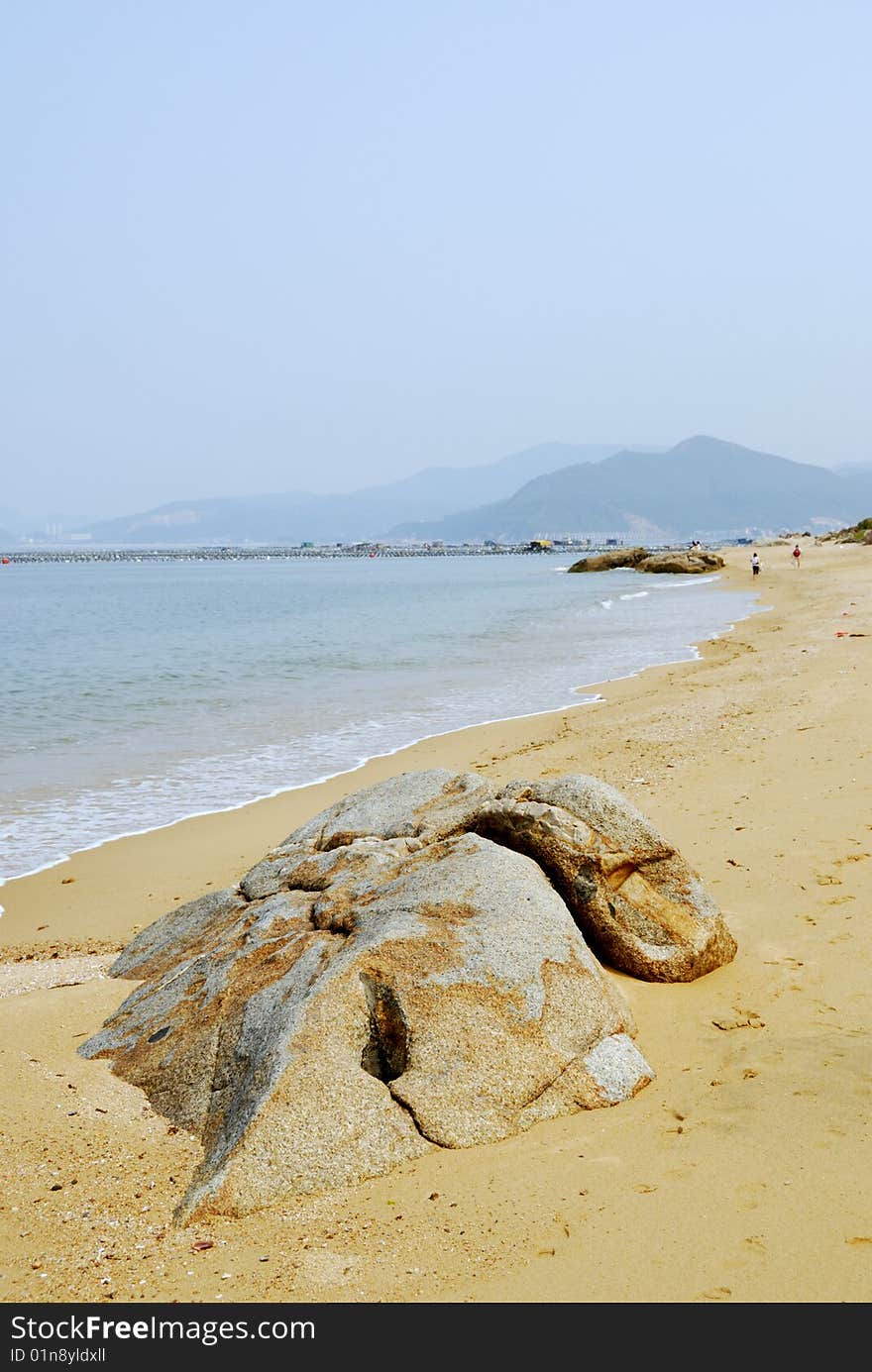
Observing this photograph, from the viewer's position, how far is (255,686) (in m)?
21.4

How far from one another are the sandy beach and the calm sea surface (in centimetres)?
439

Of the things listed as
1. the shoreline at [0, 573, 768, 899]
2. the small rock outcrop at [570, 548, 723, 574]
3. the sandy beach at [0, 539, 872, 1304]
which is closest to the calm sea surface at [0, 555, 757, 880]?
the shoreline at [0, 573, 768, 899]

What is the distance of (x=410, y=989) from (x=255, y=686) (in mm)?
17438

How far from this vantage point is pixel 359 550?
184 m

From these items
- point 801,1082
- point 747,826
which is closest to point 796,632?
point 747,826

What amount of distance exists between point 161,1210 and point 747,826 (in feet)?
18.0

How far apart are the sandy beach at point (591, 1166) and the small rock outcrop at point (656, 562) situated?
63079 mm

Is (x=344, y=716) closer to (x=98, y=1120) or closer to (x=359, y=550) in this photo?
(x=98, y=1120)

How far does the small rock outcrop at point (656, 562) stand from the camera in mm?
68812

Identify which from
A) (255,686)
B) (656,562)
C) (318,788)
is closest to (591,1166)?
(318,788)

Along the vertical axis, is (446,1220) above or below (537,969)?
below

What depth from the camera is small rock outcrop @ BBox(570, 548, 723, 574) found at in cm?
6881

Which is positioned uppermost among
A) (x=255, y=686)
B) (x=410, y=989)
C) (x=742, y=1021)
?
(x=410, y=989)

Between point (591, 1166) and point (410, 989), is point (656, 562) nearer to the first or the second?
point (410, 989)
